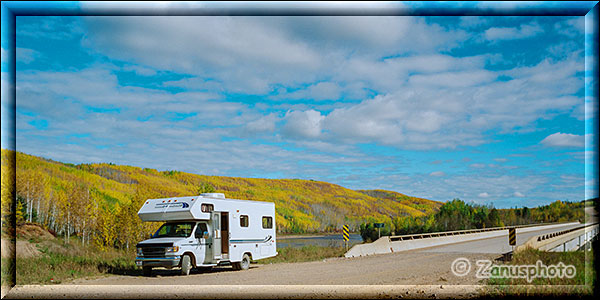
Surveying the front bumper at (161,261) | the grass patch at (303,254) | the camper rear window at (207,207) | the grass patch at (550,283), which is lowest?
the grass patch at (303,254)

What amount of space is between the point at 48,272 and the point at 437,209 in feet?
166

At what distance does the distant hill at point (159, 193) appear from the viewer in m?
31.7

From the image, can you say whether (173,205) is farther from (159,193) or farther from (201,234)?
(159,193)

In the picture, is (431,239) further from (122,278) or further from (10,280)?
(10,280)

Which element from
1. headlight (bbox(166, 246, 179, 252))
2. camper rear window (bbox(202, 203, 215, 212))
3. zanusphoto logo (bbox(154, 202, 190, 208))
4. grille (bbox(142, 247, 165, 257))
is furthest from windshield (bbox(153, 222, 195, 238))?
grille (bbox(142, 247, 165, 257))

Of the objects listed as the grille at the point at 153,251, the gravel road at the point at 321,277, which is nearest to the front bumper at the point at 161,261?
the grille at the point at 153,251

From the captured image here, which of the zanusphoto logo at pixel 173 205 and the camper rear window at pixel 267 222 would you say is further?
the camper rear window at pixel 267 222

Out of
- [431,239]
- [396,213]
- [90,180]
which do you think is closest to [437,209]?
[396,213]

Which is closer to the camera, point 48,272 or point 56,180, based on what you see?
point 48,272

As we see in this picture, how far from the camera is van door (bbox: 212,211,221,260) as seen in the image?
1761 cm

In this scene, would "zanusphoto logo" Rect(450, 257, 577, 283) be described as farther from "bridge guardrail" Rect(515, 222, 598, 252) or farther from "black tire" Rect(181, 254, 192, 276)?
"black tire" Rect(181, 254, 192, 276)

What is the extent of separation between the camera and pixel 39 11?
12.5 m

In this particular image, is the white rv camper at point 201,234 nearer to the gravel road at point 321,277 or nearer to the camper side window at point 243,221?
the camper side window at point 243,221

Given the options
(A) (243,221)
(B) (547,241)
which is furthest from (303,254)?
(B) (547,241)
